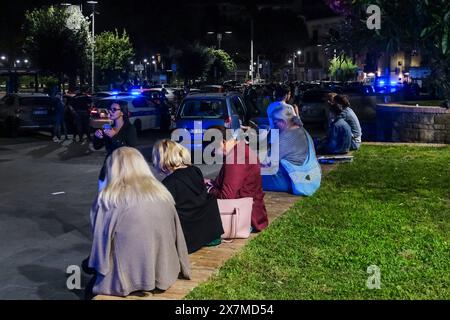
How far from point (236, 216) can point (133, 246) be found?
7.31ft

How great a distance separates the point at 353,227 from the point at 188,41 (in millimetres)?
61551

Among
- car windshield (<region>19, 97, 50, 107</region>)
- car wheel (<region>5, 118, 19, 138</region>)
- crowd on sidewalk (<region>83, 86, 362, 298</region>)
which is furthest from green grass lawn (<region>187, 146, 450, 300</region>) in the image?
car windshield (<region>19, 97, 50, 107</region>)

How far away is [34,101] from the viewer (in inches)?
919

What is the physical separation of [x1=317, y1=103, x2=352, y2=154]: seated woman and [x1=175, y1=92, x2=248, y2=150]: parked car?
2.41 meters

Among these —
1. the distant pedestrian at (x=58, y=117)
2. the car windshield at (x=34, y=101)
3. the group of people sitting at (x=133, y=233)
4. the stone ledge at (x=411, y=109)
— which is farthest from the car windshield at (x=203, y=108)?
the group of people sitting at (x=133, y=233)

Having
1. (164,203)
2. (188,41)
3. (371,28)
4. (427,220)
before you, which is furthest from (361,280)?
(188,41)

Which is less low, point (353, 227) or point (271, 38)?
point (271, 38)

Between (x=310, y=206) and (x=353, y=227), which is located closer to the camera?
(x=353, y=227)

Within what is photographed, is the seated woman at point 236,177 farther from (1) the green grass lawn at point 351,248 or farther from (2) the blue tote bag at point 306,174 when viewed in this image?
(2) the blue tote bag at point 306,174

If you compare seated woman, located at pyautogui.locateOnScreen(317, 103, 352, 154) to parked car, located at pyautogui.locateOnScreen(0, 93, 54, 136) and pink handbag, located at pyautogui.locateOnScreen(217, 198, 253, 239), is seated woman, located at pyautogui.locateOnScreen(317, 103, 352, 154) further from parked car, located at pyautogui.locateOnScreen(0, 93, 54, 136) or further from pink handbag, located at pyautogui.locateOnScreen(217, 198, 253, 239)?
parked car, located at pyautogui.locateOnScreen(0, 93, 54, 136)

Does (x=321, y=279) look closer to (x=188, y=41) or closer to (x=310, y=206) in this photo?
(x=310, y=206)

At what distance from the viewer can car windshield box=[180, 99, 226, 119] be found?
16.6m

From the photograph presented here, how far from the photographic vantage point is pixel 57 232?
8.74 meters

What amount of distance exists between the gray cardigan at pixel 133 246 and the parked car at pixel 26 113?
18.7 meters
